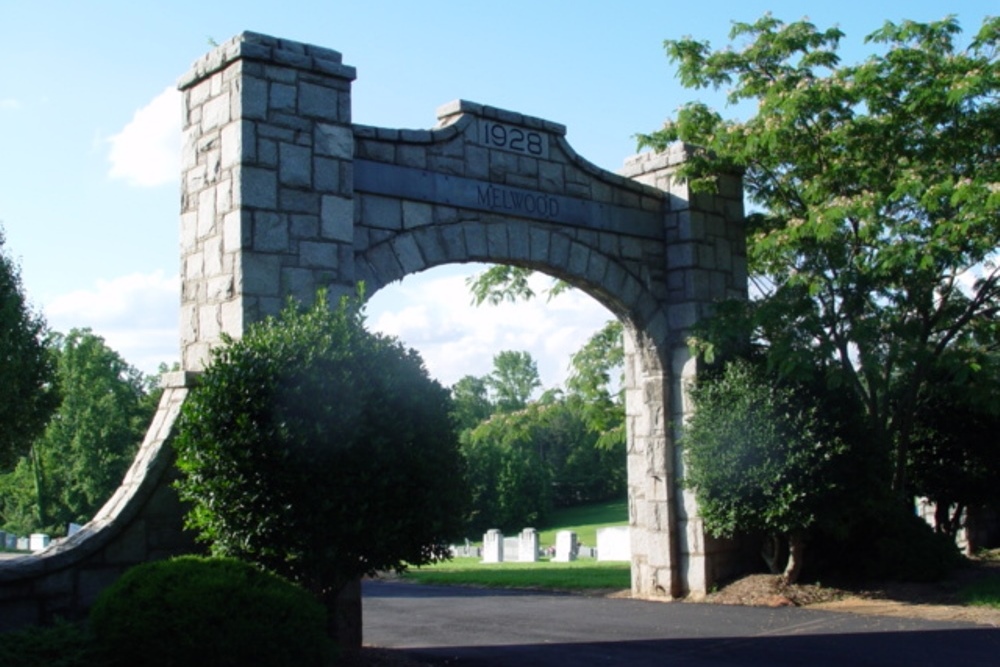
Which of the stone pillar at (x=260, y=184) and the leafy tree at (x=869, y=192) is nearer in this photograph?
the stone pillar at (x=260, y=184)

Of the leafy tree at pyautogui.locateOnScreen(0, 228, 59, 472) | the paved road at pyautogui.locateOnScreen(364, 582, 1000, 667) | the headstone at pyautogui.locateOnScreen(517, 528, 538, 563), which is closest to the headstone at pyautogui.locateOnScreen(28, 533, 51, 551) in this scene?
the leafy tree at pyautogui.locateOnScreen(0, 228, 59, 472)

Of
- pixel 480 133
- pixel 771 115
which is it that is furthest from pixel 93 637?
pixel 771 115

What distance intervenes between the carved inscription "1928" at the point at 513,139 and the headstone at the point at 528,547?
15.9 m

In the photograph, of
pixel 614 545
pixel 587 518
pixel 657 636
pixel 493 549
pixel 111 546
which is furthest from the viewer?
pixel 587 518

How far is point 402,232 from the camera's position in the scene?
10.1 meters

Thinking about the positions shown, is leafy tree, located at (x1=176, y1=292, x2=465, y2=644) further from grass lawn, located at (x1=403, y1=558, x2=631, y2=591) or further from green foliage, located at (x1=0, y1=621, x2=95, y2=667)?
grass lawn, located at (x1=403, y1=558, x2=631, y2=591)

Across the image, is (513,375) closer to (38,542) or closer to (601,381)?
(38,542)

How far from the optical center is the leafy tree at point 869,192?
37.1 ft

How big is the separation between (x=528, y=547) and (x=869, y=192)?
16432mm

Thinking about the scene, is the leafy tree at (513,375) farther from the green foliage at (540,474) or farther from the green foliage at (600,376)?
the green foliage at (600,376)

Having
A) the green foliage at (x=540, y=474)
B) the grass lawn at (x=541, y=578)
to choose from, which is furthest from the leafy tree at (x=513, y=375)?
the grass lawn at (x=541, y=578)

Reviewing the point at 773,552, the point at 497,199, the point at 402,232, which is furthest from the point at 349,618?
the point at 773,552

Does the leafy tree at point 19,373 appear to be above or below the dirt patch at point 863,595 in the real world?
above

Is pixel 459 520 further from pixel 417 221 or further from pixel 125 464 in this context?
pixel 125 464
